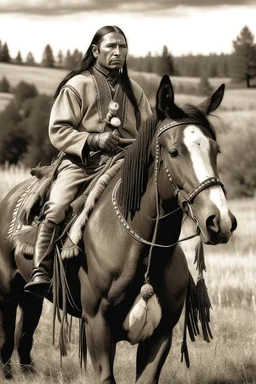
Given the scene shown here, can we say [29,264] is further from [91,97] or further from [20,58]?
[20,58]

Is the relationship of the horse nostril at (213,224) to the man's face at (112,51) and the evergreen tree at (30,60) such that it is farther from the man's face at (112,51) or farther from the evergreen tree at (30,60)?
the evergreen tree at (30,60)

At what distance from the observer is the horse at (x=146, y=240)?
17.7ft

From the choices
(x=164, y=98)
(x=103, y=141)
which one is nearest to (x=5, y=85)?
(x=103, y=141)

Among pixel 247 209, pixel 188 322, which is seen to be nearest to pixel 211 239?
pixel 188 322

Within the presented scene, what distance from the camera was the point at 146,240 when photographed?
19.3 feet

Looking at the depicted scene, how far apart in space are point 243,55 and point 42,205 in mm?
51910

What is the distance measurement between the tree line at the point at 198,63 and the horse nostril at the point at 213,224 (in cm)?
4691

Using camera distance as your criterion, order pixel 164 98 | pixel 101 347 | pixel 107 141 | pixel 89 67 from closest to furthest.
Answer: pixel 164 98, pixel 101 347, pixel 107 141, pixel 89 67

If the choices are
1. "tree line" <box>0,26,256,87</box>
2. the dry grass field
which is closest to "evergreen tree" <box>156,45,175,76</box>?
"tree line" <box>0,26,256,87</box>

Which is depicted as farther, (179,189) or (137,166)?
(137,166)

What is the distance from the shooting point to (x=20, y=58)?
8150 centimetres

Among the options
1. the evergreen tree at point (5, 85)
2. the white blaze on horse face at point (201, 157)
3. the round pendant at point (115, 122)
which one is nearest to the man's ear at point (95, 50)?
the round pendant at point (115, 122)

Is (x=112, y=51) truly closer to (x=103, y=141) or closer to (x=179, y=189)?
(x=103, y=141)

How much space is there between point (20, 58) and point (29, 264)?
7616 centimetres
